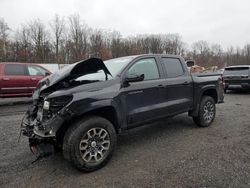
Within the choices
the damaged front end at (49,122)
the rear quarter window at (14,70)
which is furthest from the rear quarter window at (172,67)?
the rear quarter window at (14,70)

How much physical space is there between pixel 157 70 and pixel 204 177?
231cm

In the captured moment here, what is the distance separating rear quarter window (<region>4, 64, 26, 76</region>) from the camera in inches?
366

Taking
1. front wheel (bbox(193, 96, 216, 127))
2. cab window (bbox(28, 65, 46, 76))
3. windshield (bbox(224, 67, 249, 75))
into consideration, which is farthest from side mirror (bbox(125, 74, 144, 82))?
windshield (bbox(224, 67, 249, 75))

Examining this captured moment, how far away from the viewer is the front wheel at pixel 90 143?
3.36m

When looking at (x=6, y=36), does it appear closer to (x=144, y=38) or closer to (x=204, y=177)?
(x=144, y=38)

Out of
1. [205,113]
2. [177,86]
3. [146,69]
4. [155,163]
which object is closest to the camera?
[155,163]

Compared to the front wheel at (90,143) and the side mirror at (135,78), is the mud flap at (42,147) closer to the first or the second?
the front wheel at (90,143)

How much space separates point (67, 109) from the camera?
3309 mm

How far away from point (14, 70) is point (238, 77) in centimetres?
1115

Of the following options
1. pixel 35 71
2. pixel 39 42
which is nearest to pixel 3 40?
pixel 39 42

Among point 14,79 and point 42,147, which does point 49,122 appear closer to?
point 42,147

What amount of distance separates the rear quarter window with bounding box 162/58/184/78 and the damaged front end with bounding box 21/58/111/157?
5.31 ft

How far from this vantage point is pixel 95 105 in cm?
355

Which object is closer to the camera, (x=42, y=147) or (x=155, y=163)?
(x=42, y=147)
